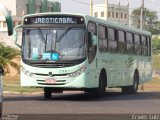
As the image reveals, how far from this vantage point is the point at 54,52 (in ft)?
76.6

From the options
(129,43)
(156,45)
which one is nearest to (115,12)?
(156,45)

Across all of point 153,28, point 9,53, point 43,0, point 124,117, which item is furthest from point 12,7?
point 124,117

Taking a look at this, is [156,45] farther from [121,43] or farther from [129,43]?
[121,43]

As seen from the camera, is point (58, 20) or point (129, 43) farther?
point (129, 43)

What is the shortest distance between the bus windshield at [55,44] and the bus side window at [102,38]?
177 centimetres

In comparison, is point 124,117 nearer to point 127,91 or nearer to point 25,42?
point 25,42

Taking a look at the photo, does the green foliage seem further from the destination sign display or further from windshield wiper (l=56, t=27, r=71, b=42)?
windshield wiper (l=56, t=27, r=71, b=42)

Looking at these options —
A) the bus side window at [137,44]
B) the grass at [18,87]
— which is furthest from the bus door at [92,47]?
the grass at [18,87]

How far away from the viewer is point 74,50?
23.3 m

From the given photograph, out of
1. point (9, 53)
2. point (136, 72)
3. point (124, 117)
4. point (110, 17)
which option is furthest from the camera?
point (110, 17)

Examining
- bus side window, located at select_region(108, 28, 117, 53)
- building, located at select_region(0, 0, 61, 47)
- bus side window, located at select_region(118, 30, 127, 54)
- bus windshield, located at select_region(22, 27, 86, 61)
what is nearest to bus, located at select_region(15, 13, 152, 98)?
bus windshield, located at select_region(22, 27, 86, 61)

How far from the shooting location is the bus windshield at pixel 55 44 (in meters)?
23.3

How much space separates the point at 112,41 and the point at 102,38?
4.84 feet

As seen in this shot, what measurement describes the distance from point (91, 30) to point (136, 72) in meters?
8.69
